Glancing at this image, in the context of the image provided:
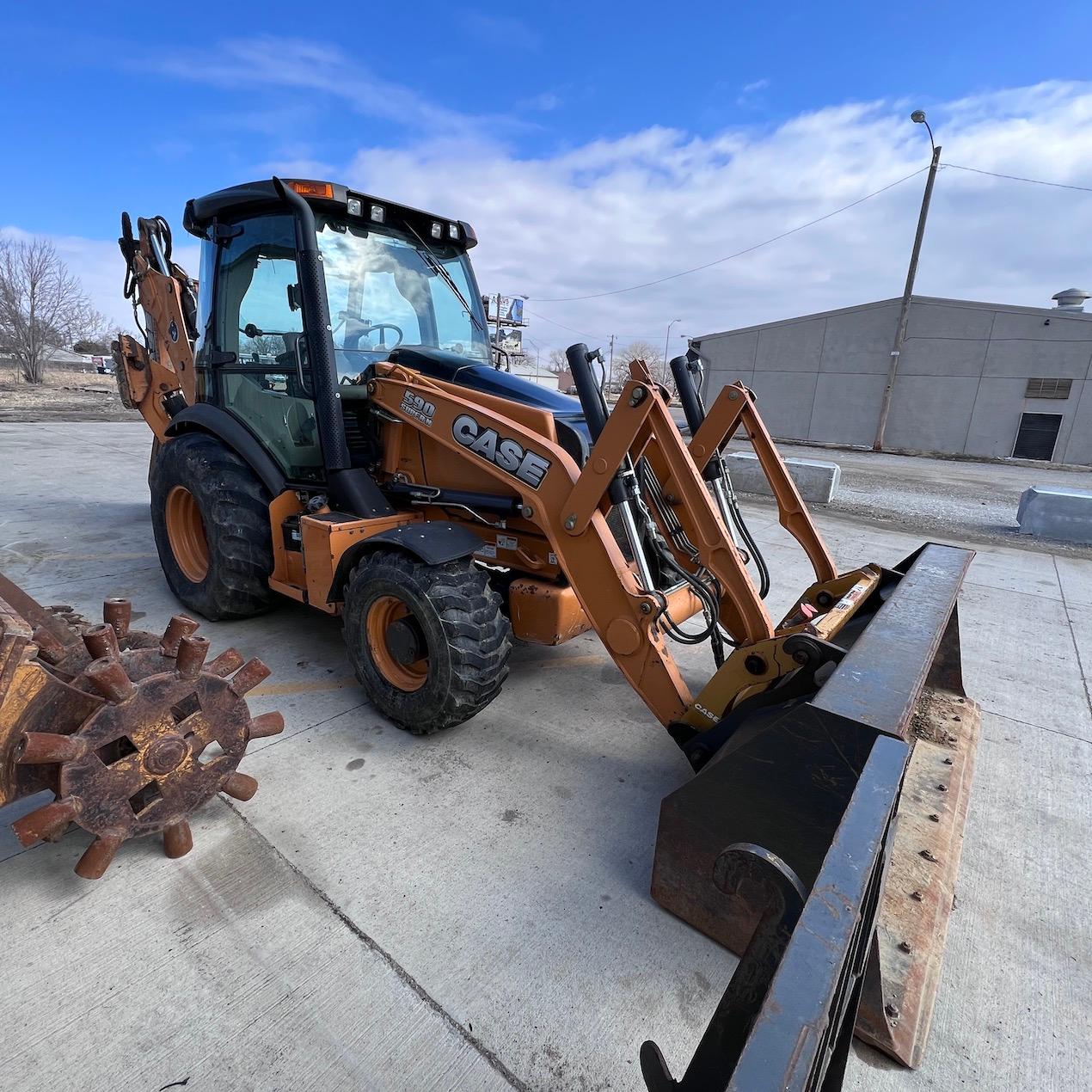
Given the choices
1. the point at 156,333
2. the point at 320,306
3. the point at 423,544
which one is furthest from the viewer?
the point at 156,333

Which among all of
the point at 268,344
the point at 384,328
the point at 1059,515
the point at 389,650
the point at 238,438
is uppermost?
the point at 384,328

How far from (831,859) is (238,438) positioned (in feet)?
13.2

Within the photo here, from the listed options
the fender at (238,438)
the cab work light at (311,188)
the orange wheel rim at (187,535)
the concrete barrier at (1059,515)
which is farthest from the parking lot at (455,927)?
the concrete barrier at (1059,515)

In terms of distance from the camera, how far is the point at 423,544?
2.95 metres

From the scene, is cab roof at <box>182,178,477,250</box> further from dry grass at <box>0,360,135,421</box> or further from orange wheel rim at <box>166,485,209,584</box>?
dry grass at <box>0,360,135,421</box>

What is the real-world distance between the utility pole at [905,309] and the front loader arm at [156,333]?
19.5m

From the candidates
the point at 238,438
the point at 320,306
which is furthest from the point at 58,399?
the point at 320,306

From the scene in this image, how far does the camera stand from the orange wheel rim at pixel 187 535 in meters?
4.62

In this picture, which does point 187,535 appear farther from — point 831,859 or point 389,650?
point 831,859

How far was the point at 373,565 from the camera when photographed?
10.1 ft

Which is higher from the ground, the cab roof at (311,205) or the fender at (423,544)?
the cab roof at (311,205)

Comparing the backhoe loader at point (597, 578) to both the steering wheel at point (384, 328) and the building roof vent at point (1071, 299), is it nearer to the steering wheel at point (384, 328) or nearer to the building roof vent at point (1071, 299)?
the steering wheel at point (384, 328)

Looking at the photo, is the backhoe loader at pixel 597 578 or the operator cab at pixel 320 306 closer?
the backhoe loader at pixel 597 578

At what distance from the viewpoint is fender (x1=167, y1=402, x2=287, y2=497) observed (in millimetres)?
3951
